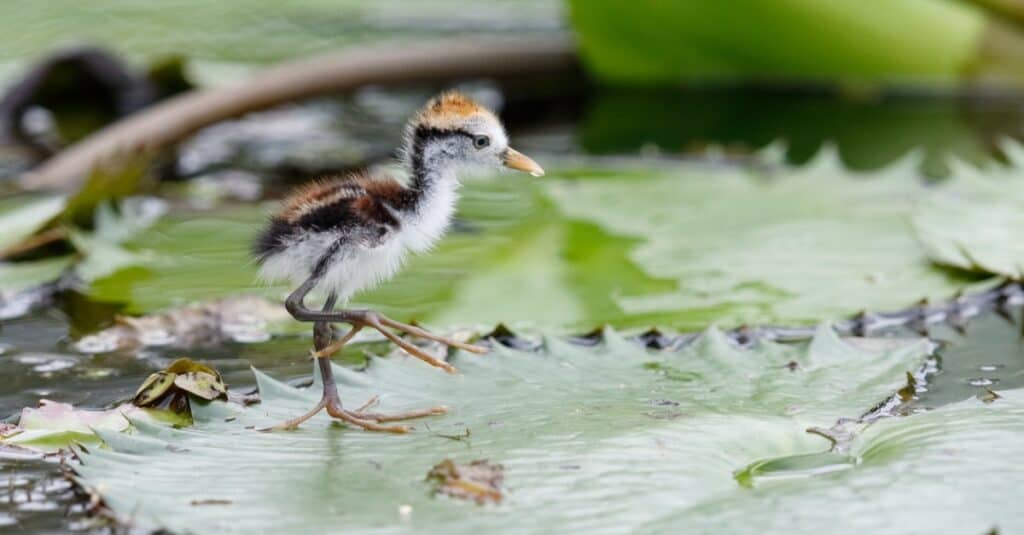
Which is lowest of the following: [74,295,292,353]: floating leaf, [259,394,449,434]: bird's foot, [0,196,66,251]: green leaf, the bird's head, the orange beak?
[74,295,292,353]: floating leaf

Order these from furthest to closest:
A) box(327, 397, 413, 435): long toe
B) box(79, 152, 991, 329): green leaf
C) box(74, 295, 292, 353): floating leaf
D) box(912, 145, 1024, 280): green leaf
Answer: box(912, 145, 1024, 280): green leaf
box(79, 152, 991, 329): green leaf
box(74, 295, 292, 353): floating leaf
box(327, 397, 413, 435): long toe

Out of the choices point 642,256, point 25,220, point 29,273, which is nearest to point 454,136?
point 642,256

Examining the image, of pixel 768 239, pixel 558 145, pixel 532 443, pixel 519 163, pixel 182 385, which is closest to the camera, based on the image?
pixel 532 443

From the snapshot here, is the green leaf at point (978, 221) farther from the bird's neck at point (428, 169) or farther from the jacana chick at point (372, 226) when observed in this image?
the bird's neck at point (428, 169)

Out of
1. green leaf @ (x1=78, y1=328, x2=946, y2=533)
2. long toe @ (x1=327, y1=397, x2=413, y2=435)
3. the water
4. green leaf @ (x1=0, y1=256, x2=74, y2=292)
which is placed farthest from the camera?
green leaf @ (x1=0, y1=256, x2=74, y2=292)

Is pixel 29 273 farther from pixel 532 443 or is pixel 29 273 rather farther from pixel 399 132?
pixel 399 132

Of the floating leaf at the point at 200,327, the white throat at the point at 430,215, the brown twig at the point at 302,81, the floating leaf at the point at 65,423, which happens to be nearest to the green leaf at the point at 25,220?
the brown twig at the point at 302,81

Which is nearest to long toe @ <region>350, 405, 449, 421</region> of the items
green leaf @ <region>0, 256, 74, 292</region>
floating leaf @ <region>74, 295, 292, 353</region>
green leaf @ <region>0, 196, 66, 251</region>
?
floating leaf @ <region>74, 295, 292, 353</region>

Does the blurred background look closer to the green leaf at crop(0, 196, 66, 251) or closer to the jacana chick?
the green leaf at crop(0, 196, 66, 251)
